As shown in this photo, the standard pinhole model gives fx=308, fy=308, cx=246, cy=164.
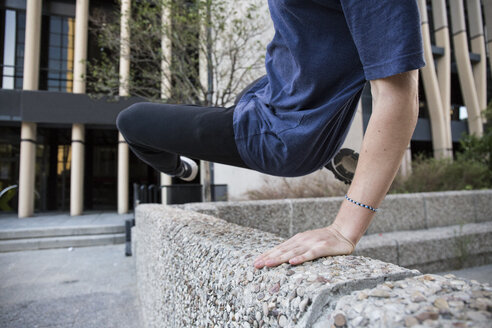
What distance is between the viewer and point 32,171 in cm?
1067


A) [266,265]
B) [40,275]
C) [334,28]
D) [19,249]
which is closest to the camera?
[266,265]

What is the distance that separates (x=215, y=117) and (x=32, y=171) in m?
11.8

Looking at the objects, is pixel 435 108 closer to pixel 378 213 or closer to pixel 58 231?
pixel 378 213

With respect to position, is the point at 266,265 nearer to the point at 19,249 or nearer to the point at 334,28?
the point at 334,28

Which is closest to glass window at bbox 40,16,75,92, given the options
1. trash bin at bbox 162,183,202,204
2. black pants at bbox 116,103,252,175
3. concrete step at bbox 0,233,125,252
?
concrete step at bbox 0,233,125,252

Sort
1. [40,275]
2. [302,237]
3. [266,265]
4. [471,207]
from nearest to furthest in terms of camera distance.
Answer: [266,265]
[302,237]
[40,275]
[471,207]

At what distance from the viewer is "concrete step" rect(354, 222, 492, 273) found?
3.42m

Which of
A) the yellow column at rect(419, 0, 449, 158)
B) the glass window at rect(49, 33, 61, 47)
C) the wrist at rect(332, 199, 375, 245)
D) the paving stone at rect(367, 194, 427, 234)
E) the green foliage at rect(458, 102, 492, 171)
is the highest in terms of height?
the glass window at rect(49, 33, 61, 47)

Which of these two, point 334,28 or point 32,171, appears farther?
point 32,171

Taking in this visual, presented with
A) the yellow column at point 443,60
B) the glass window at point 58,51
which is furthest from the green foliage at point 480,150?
the glass window at point 58,51

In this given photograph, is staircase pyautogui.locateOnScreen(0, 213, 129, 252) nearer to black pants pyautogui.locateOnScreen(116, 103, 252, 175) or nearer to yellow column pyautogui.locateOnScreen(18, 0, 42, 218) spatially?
yellow column pyautogui.locateOnScreen(18, 0, 42, 218)

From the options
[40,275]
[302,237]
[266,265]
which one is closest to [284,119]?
[302,237]

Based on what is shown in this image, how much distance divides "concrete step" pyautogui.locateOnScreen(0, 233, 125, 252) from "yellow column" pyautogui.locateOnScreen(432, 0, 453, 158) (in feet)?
51.7

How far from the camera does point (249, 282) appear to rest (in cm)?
77
